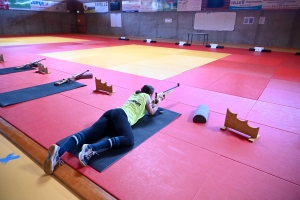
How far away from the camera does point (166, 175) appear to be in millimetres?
2598

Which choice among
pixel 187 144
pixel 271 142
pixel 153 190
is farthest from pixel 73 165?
pixel 271 142

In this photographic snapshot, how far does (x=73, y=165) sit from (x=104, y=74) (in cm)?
469

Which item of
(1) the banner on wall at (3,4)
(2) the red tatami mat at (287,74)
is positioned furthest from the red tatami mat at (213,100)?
(1) the banner on wall at (3,4)

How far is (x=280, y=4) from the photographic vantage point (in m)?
13.6

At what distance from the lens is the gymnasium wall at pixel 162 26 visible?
14133 mm

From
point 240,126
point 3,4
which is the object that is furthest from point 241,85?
point 3,4

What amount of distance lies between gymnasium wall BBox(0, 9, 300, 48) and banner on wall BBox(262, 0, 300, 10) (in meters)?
0.27

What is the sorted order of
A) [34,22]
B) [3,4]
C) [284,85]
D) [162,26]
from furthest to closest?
1. [34,22]
2. [3,4]
3. [162,26]
4. [284,85]

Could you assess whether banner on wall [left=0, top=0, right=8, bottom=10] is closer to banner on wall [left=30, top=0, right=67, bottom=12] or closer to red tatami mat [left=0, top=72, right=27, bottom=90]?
banner on wall [left=30, top=0, right=67, bottom=12]

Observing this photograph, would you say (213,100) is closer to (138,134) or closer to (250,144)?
(250,144)

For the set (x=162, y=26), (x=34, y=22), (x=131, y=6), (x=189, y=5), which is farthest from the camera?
(x=34, y=22)

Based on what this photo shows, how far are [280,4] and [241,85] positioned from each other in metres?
11.1

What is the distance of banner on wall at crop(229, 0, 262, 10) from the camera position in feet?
47.3

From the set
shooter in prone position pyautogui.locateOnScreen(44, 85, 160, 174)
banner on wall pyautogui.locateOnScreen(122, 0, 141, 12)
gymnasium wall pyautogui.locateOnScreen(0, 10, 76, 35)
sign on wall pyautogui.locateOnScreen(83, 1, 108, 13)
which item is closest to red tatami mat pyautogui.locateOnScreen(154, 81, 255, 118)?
shooter in prone position pyautogui.locateOnScreen(44, 85, 160, 174)
